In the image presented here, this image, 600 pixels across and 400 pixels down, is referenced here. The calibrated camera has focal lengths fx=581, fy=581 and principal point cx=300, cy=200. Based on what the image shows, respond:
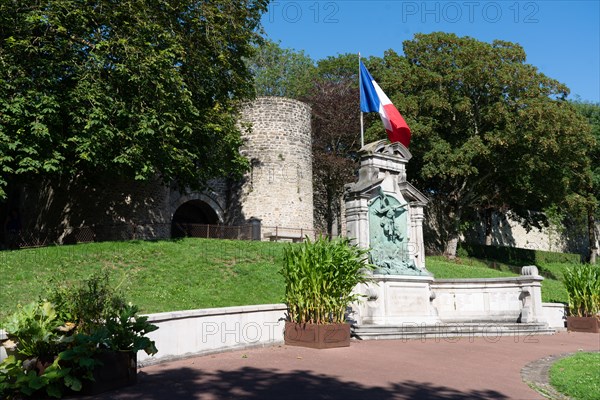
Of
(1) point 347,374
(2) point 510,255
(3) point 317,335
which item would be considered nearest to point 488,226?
(2) point 510,255

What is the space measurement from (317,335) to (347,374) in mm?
1905

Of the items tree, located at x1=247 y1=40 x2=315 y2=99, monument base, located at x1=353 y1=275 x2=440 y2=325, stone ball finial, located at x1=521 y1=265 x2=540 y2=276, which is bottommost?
monument base, located at x1=353 y1=275 x2=440 y2=325

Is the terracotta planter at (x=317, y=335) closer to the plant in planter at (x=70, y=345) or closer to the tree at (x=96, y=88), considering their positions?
the plant in planter at (x=70, y=345)

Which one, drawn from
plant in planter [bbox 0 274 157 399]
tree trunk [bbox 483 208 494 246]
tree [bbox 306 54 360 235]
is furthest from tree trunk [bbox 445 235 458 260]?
plant in planter [bbox 0 274 157 399]

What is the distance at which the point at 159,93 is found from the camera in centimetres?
1733

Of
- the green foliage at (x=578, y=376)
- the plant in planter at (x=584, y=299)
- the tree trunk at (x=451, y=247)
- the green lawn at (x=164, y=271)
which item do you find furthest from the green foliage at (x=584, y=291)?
the tree trunk at (x=451, y=247)

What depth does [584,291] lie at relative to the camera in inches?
543

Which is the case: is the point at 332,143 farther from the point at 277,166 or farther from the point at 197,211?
the point at 197,211

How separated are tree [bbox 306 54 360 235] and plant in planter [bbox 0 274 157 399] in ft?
88.9

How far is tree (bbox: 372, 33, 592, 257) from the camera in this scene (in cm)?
2670

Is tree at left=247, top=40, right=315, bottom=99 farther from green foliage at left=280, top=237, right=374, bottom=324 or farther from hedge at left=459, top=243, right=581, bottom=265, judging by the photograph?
green foliage at left=280, top=237, right=374, bottom=324

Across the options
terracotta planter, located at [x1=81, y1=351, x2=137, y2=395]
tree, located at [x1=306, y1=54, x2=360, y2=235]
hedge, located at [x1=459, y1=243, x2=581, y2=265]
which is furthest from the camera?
hedge, located at [x1=459, y1=243, x2=581, y2=265]

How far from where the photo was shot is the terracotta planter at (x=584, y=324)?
1349 centimetres

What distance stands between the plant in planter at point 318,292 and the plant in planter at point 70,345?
3.10 metres
